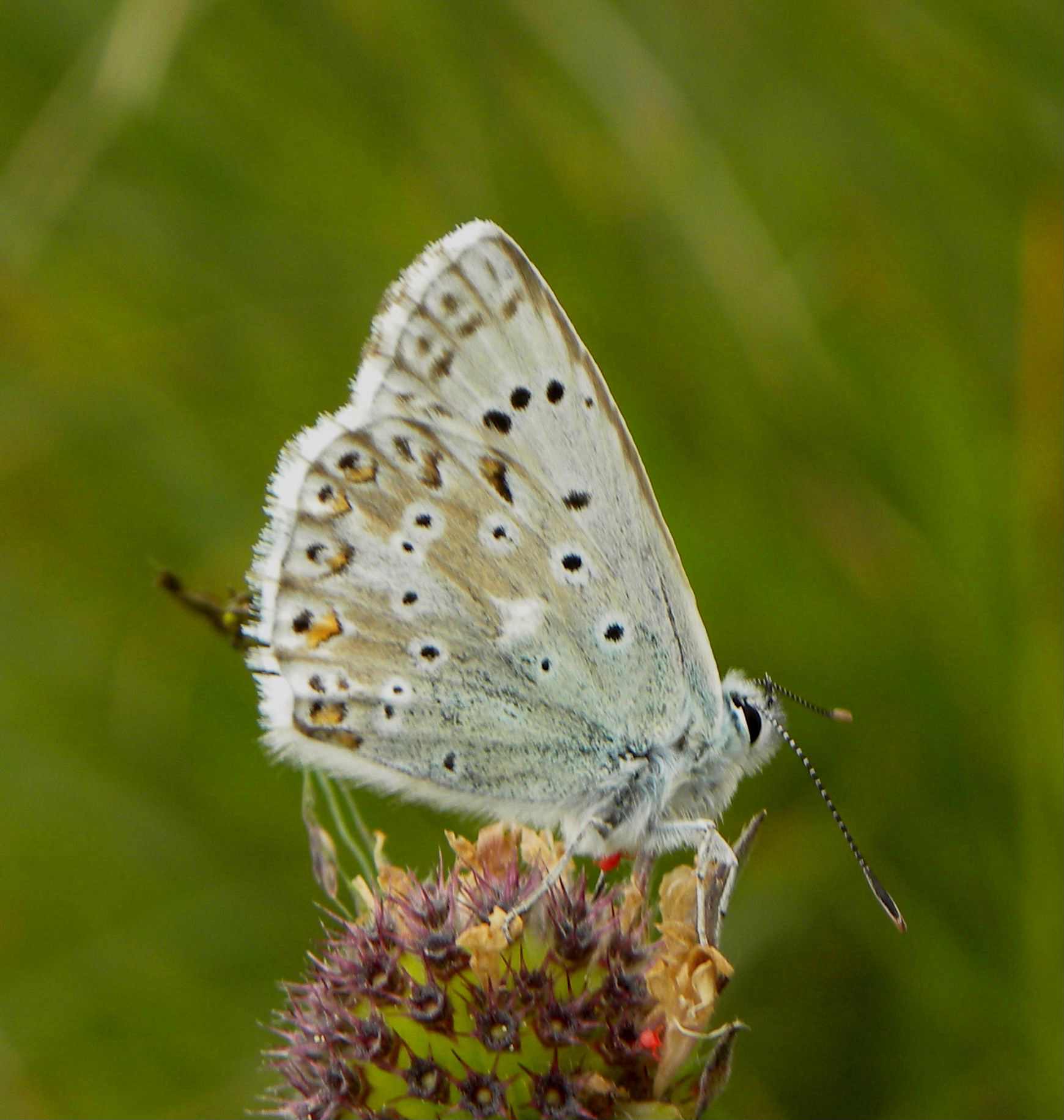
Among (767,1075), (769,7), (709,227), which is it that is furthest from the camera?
(769,7)

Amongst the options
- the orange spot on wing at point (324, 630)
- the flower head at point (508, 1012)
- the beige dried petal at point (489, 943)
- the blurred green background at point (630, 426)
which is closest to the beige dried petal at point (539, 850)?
the flower head at point (508, 1012)

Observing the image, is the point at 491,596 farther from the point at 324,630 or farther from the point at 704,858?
the point at 704,858

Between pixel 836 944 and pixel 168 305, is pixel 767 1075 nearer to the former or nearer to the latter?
pixel 836 944

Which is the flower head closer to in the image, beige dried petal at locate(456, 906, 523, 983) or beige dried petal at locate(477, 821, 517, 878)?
beige dried petal at locate(456, 906, 523, 983)

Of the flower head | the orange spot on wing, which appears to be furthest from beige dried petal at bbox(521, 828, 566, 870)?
the orange spot on wing

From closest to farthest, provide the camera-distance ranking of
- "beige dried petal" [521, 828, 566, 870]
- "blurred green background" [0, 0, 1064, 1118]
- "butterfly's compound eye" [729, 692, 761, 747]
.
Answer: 1. "butterfly's compound eye" [729, 692, 761, 747]
2. "beige dried petal" [521, 828, 566, 870]
3. "blurred green background" [0, 0, 1064, 1118]

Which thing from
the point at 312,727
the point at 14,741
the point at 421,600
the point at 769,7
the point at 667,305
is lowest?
the point at 14,741

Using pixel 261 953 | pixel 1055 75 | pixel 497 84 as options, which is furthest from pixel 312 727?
pixel 1055 75
